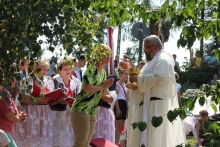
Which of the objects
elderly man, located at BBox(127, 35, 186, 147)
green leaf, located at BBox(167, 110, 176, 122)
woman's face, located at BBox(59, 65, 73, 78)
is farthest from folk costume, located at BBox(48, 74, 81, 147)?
green leaf, located at BBox(167, 110, 176, 122)

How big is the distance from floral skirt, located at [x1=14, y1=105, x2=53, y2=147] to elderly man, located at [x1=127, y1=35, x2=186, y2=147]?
137 cm

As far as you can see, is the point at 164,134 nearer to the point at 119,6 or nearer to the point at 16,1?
the point at 119,6

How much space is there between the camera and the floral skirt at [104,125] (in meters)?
11.4

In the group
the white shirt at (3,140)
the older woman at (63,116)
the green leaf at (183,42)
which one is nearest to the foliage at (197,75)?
the older woman at (63,116)

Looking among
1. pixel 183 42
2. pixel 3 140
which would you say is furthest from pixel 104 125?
pixel 183 42

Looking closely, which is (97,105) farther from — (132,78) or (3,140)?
(3,140)

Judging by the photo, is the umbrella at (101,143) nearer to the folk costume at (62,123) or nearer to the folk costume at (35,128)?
the folk costume at (62,123)

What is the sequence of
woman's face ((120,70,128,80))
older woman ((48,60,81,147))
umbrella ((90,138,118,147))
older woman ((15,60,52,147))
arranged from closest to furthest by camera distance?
older woman ((15,60,52,147)) → umbrella ((90,138,118,147)) → older woman ((48,60,81,147)) → woman's face ((120,70,128,80))

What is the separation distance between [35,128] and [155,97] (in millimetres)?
1899

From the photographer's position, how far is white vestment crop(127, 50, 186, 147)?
951 centimetres

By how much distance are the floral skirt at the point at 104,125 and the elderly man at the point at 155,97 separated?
1588 mm

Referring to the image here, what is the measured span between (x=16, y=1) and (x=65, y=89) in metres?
5.34

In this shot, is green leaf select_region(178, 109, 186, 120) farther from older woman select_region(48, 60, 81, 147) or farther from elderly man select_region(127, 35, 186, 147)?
older woman select_region(48, 60, 81, 147)

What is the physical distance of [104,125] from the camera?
37.4ft
